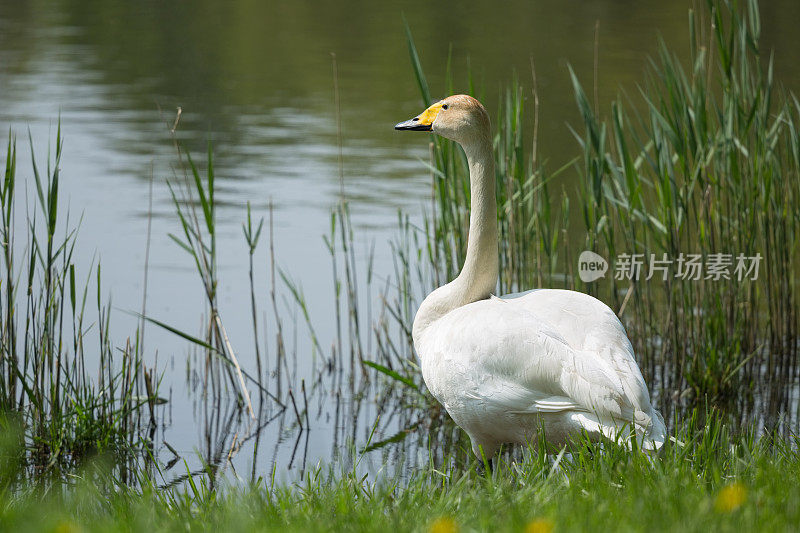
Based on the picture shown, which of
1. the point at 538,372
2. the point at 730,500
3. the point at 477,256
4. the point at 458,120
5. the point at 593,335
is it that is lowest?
the point at 730,500

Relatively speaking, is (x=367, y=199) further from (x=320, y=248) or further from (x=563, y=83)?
(x=563, y=83)

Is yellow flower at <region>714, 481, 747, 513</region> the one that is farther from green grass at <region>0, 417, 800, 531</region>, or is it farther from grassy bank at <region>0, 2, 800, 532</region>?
grassy bank at <region>0, 2, 800, 532</region>

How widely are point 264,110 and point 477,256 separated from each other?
10.7 m

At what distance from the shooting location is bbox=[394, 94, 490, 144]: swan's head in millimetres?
4734

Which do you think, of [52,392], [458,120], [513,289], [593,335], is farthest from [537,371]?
[52,392]

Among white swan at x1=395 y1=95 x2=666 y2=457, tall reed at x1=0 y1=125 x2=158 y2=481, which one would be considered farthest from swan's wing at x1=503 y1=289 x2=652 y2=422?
tall reed at x1=0 y1=125 x2=158 y2=481

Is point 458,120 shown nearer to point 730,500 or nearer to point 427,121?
point 427,121

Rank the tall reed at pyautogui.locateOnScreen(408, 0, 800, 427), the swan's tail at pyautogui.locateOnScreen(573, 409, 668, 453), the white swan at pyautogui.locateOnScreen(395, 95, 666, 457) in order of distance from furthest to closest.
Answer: the tall reed at pyautogui.locateOnScreen(408, 0, 800, 427) → the white swan at pyautogui.locateOnScreen(395, 95, 666, 457) → the swan's tail at pyautogui.locateOnScreen(573, 409, 668, 453)

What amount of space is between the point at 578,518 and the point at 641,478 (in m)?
0.57

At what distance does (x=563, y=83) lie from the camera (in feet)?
52.9

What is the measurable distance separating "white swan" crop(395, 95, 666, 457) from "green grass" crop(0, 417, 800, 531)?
17 centimetres

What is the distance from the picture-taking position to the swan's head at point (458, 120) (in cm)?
473

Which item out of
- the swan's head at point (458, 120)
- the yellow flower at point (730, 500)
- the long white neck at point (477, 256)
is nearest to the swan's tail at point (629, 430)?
the yellow flower at point (730, 500)

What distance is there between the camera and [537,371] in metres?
3.96
